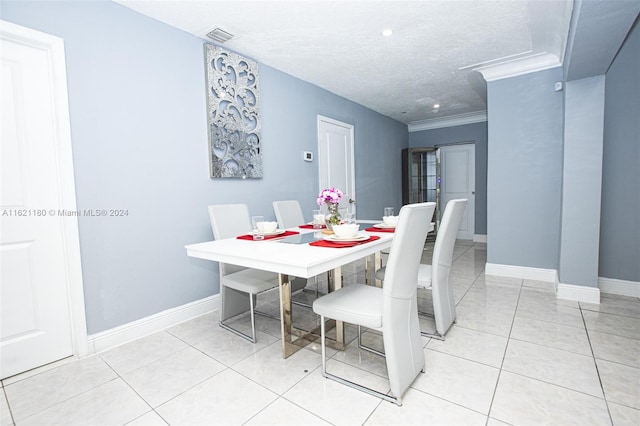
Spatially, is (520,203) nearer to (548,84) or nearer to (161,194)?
(548,84)

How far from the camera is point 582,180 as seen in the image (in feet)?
9.27

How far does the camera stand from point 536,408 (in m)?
1.47

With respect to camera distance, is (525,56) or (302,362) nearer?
(302,362)

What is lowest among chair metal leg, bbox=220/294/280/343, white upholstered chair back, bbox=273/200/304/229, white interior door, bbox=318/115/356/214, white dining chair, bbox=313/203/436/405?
chair metal leg, bbox=220/294/280/343

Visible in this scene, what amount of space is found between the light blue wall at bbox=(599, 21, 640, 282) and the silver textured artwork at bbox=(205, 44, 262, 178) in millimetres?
3536

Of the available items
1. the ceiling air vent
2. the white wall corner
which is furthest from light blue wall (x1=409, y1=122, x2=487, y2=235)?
the ceiling air vent

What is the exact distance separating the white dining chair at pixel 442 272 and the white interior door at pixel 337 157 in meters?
1.86

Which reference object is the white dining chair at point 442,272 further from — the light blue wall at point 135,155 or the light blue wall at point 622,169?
the light blue wall at point 622,169

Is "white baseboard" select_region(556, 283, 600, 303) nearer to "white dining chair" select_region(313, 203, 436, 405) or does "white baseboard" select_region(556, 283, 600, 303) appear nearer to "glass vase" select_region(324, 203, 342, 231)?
"white dining chair" select_region(313, 203, 436, 405)

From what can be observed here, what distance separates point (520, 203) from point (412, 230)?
9.38 ft

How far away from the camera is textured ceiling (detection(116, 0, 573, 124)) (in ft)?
7.61

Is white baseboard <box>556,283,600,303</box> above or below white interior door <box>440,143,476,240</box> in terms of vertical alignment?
below

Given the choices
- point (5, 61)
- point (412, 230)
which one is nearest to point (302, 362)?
point (412, 230)

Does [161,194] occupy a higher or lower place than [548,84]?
lower
